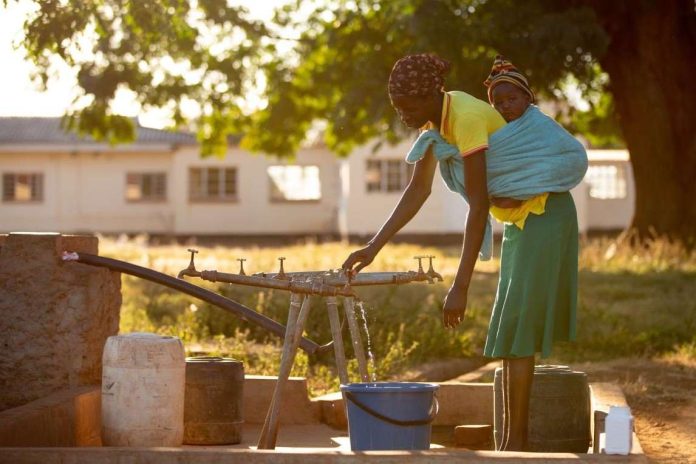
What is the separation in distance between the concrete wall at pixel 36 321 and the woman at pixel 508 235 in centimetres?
178

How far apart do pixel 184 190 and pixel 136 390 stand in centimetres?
3854

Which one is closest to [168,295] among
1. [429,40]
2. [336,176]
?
[429,40]

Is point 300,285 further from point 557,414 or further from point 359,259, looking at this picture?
point 557,414

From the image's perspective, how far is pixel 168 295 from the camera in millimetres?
16406

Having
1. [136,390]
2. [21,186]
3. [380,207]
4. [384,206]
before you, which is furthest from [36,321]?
[21,186]

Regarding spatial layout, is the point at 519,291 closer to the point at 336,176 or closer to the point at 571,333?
the point at 571,333

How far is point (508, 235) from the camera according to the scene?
599 cm

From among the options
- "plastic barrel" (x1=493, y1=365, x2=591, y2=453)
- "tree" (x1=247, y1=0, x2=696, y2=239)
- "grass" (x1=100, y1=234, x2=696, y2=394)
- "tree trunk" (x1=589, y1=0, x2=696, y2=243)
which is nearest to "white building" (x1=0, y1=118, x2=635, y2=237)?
"tree" (x1=247, y1=0, x2=696, y2=239)

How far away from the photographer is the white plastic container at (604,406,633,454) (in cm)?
548

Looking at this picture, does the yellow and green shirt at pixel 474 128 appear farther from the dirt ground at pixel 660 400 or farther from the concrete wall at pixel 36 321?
the concrete wall at pixel 36 321

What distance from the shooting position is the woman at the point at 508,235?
5.78 m

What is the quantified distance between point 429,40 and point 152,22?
897 centimetres

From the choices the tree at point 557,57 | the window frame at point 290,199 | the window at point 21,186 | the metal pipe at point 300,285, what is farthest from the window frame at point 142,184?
the metal pipe at point 300,285

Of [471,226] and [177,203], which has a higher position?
[177,203]
